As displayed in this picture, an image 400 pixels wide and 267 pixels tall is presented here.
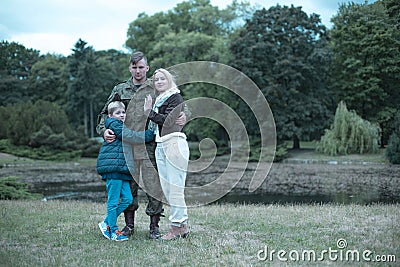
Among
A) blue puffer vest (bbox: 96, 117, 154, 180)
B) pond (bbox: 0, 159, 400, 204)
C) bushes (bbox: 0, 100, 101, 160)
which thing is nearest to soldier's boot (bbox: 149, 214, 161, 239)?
blue puffer vest (bbox: 96, 117, 154, 180)

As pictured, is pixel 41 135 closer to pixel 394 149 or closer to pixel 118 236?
pixel 394 149

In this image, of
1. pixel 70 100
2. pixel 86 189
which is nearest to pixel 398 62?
pixel 86 189

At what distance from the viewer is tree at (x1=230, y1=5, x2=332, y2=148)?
32.1 m

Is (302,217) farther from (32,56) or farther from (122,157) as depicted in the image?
(32,56)

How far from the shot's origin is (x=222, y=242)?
5.11 meters

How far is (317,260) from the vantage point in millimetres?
4273

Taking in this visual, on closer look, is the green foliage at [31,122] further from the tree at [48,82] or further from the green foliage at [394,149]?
the green foliage at [394,149]

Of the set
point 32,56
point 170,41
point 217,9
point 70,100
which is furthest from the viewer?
point 32,56

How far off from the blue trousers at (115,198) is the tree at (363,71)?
24.1m

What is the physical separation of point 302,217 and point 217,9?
1494 inches

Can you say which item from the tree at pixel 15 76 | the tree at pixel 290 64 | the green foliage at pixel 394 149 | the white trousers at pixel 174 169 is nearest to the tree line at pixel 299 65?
the tree at pixel 290 64

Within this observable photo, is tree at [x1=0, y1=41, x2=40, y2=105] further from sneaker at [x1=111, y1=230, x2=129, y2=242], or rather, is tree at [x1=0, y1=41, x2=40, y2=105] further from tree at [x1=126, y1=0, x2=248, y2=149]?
sneaker at [x1=111, y1=230, x2=129, y2=242]

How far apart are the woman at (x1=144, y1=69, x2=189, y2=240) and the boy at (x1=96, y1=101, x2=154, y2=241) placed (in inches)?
9.0

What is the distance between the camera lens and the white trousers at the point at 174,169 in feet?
16.9
